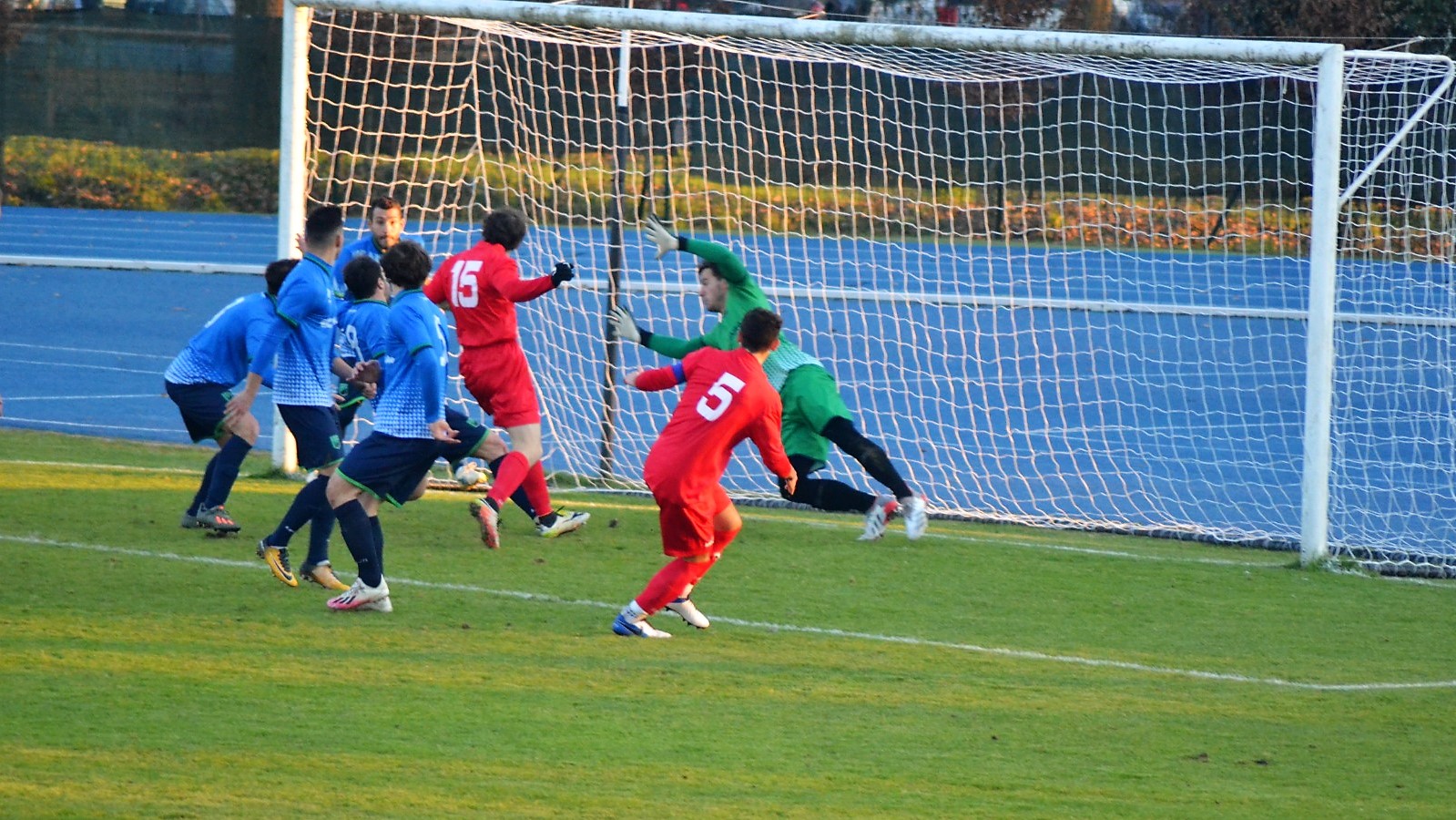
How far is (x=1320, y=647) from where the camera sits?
6605 millimetres

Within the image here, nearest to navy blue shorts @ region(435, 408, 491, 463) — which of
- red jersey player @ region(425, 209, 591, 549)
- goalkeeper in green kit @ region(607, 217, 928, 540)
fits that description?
red jersey player @ region(425, 209, 591, 549)

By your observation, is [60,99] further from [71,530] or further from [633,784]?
[633,784]

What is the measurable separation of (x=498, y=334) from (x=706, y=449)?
229cm

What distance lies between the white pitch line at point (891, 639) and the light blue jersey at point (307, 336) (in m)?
0.85

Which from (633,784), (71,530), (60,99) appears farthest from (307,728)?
(60,99)

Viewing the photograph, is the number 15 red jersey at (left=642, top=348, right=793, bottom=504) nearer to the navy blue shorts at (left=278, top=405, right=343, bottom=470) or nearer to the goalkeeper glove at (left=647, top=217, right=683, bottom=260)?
the goalkeeper glove at (left=647, top=217, right=683, bottom=260)

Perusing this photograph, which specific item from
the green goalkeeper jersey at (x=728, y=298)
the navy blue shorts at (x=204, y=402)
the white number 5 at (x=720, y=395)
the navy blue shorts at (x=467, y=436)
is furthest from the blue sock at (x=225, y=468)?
the white number 5 at (x=720, y=395)

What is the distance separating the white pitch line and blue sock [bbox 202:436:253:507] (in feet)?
1.69

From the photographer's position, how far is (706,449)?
19.9 feet

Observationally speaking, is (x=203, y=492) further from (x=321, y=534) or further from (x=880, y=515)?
(x=880, y=515)

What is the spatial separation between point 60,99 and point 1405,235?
77.5ft

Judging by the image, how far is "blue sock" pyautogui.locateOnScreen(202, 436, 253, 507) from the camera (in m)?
7.91

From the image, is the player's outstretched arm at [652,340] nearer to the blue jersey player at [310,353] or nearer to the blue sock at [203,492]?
the blue jersey player at [310,353]

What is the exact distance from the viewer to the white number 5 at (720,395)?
239 inches
